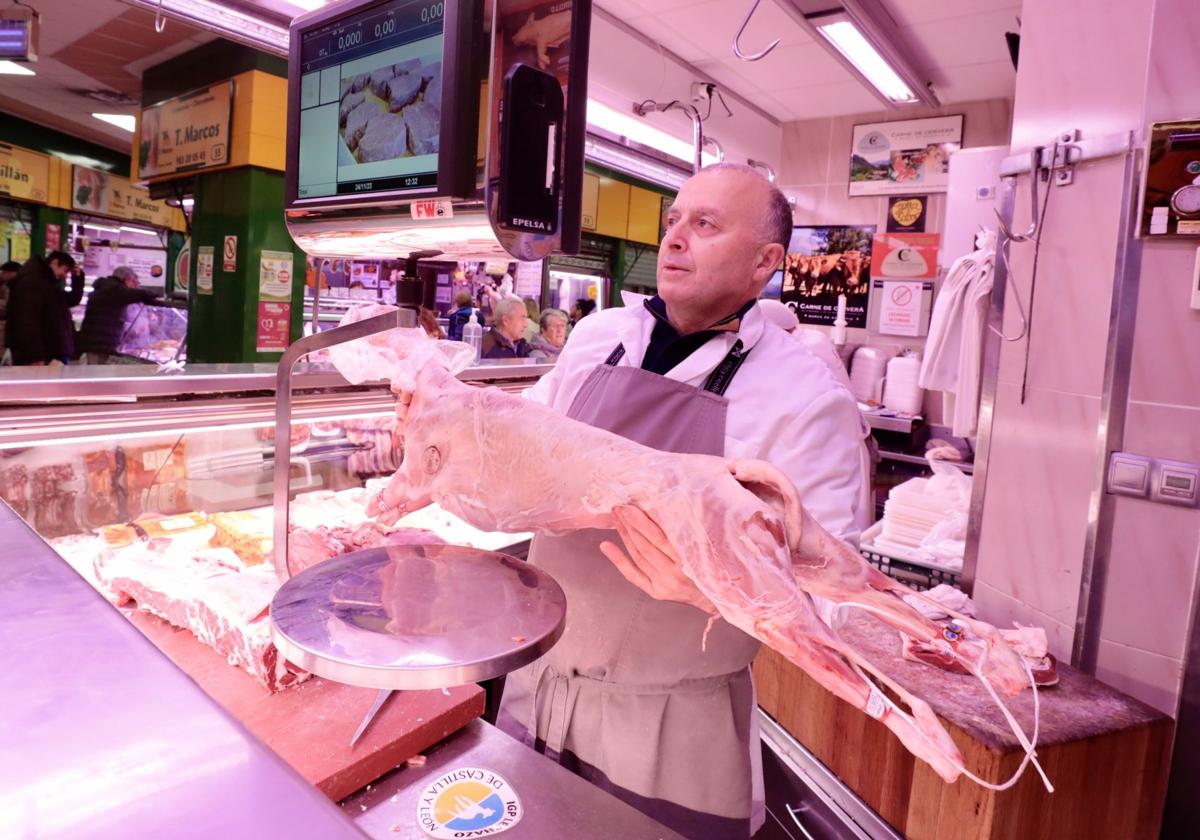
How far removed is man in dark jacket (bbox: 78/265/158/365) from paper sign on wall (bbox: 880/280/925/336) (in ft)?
22.1

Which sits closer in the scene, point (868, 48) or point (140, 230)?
point (868, 48)

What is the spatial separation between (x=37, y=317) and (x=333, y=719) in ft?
24.3

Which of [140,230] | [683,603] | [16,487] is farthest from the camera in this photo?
[140,230]

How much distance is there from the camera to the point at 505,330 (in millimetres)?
6297

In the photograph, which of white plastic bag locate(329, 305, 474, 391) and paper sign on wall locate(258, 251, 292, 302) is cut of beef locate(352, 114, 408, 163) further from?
paper sign on wall locate(258, 251, 292, 302)

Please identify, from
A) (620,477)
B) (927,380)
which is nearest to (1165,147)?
(927,380)

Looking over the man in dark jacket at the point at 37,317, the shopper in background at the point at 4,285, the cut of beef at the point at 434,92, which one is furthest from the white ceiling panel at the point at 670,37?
the shopper in background at the point at 4,285

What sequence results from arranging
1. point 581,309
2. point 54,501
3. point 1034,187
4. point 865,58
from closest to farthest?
point 54,501
point 1034,187
point 865,58
point 581,309

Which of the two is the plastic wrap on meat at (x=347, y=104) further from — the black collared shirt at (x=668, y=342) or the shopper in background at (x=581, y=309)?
the shopper in background at (x=581, y=309)

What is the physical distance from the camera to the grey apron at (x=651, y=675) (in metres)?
1.53

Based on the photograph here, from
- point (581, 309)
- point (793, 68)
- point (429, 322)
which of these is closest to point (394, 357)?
point (429, 322)

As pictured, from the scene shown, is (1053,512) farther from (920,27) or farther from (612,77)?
(612,77)

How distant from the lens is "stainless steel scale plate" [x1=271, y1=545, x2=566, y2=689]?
2.56 feet

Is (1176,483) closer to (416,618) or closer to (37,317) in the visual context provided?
(416,618)
